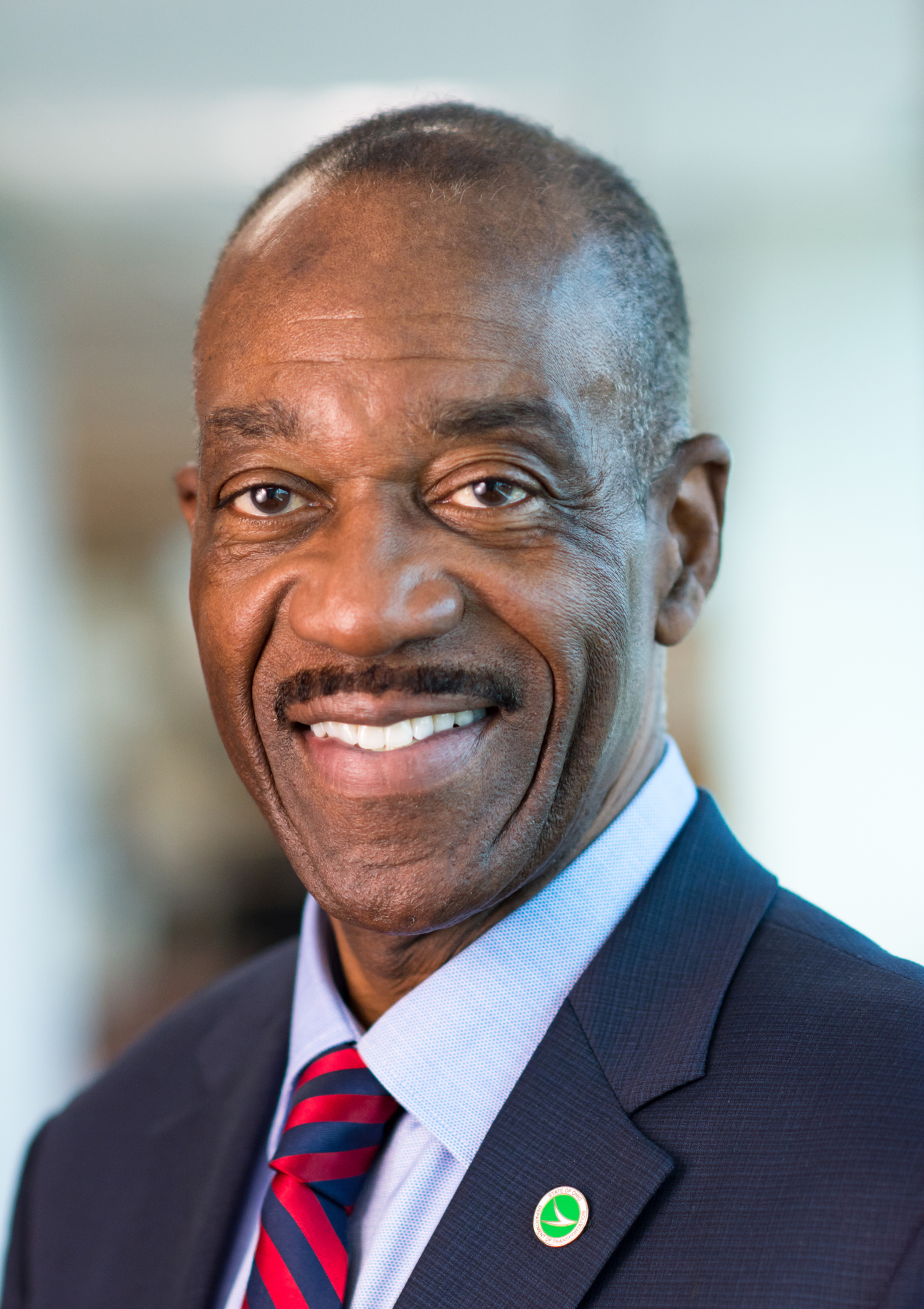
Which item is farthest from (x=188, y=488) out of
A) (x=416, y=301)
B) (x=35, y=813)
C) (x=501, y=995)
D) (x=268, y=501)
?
(x=35, y=813)

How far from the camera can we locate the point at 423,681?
1239mm

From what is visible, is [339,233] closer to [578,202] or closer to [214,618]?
[578,202]

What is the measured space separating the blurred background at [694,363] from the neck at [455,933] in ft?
9.65

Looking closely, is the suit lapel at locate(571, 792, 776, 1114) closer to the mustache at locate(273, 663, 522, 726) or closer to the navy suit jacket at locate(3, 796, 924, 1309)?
the navy suit jacket at locate(3, 796, 924, 1309)

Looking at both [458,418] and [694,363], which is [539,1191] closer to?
[458,418]

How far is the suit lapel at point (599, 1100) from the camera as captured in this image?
1110mm

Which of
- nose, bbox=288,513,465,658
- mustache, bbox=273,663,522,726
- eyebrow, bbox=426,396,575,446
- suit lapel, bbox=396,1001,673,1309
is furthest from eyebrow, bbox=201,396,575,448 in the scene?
suit lapel, bbox=396,1001,673,1309

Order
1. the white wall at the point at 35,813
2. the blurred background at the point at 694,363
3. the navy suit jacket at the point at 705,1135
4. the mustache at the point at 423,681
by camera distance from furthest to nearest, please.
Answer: the white wall at the point at 35,813
the blurred background at the point at 694,363
the mustache at the point at 423,681
the navy suit jacket at the point at 705,1135

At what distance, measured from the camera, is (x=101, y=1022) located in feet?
15.8

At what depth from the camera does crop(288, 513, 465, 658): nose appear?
1189 millimetres

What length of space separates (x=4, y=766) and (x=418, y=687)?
3.42 metres

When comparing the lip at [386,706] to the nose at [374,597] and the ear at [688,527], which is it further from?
the ear at [688,527]

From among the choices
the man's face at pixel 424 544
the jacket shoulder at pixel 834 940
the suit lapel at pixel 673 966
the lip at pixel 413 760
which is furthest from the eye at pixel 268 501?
the jacket shoulder at pixel 834 940

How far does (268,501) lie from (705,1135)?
76 centimetres
